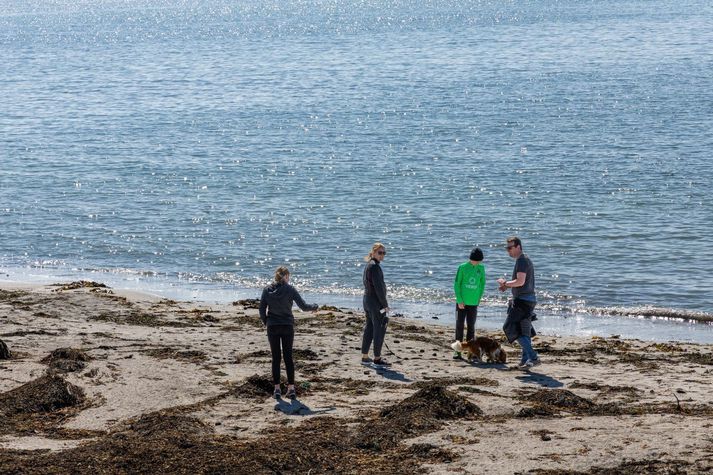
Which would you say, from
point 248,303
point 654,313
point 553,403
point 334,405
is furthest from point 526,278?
point 248,303

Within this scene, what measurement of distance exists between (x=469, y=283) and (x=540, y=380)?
194cm

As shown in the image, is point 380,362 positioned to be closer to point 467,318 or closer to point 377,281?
point 377,281

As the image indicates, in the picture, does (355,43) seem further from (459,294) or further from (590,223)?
(459,294)

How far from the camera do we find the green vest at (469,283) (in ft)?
47.1

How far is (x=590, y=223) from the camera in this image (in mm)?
27172

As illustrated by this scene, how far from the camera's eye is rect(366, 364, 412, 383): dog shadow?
13312mm

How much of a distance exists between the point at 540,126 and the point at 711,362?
29.1m

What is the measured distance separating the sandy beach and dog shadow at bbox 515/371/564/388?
0.17ft

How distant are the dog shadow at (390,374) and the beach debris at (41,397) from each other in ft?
12.6

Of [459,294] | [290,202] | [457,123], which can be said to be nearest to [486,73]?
[457,123]

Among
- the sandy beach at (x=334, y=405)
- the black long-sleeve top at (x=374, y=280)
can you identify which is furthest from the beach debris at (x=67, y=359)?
the black long-sleeve top at (x=374, y=280)

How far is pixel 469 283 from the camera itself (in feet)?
47.4

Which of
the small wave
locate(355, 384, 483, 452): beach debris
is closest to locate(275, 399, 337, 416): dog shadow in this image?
locate(355, 384, 483, 452): beach debris

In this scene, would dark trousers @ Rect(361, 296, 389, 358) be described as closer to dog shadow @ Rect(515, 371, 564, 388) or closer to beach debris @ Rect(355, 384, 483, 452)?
dog shadow @ Rect(515, 371, 564, 388)
